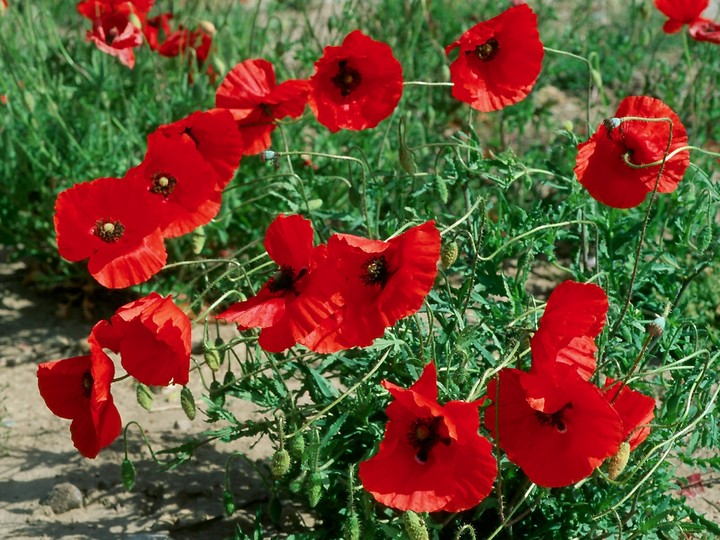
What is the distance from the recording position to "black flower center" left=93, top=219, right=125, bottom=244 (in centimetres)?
236

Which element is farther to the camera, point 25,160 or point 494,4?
point 494,4

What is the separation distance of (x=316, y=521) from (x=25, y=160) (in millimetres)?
1852

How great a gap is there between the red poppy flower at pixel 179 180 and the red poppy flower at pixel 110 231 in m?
0.14

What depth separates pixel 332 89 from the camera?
265 centimetres

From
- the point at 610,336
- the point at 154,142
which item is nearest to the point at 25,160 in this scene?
the point at 154,142

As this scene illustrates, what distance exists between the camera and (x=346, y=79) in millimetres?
2639

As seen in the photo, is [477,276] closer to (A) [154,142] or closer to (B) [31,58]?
(A) [154,142]

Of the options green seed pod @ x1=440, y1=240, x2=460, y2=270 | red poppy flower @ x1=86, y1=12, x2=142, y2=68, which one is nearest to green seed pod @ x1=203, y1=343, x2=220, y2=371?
green seed pod @ x1=440, y1=240, x2=460, y2=270

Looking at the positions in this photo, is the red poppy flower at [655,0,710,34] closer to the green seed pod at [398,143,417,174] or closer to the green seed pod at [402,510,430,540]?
the green seed pod at [398,143,417,174]

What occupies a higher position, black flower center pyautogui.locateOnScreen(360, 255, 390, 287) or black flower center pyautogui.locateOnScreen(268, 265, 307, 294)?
black flower center pyautogui.locateOnScreen(360, 255, 390, 287)

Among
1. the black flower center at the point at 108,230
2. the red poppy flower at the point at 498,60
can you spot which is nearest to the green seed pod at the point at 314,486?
the black flower center at the point at 108,230

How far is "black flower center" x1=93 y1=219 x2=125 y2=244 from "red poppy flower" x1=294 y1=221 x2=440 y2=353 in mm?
539

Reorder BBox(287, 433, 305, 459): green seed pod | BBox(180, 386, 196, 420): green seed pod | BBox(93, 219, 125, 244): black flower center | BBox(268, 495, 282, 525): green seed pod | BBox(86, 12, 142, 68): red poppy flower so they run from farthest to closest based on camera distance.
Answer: BBox(86, 12, 142, 68): red poppy flower, BBox(268, 495, 282, 525): green seed pod, BBox(93, 219, 125, 244): black flower center, BBox(180, 386, 196, 420): green seed pod, BBox(287, 433, 305, 459): green seed pod

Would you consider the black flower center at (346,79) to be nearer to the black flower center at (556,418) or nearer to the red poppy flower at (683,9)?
the black flower center at (556,418)
